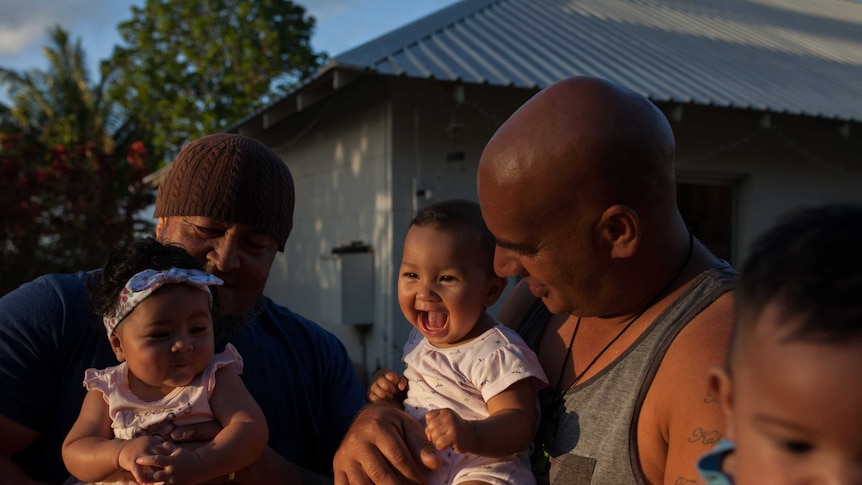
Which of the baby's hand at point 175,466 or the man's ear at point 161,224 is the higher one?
the man's ear at point 161,224

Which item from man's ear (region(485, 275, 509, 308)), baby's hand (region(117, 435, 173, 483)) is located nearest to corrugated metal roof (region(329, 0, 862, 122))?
man's ear (region(485, 275, 509, 308))

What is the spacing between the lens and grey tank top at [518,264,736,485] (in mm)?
1717

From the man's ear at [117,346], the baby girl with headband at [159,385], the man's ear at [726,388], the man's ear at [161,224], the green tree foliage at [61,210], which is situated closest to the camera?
the man's ear at [726,388]

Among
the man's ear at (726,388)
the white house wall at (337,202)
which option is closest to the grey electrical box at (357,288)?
the white house wall at (337,202)

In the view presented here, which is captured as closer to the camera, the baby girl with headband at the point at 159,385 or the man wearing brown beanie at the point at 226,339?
the baby girl with headband at the point at 159,385

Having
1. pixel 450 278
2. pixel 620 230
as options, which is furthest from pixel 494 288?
pixel 620 230

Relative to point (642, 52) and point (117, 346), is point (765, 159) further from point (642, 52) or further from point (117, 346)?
point (117, 346)

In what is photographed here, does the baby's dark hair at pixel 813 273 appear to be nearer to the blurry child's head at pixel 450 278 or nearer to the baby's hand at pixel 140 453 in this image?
the blurry child's head at pixel 450 278

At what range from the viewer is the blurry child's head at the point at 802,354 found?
93cm

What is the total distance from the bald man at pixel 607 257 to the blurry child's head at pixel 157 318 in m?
1.02

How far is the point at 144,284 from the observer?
89.3 inches

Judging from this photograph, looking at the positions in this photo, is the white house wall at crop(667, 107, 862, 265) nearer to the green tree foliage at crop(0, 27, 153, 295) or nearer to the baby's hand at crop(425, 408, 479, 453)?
the baby's hand at crop(425, 408, 479, 453)

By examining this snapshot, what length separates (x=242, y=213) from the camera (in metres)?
2.76

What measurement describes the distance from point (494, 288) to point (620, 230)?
75 centimetres
